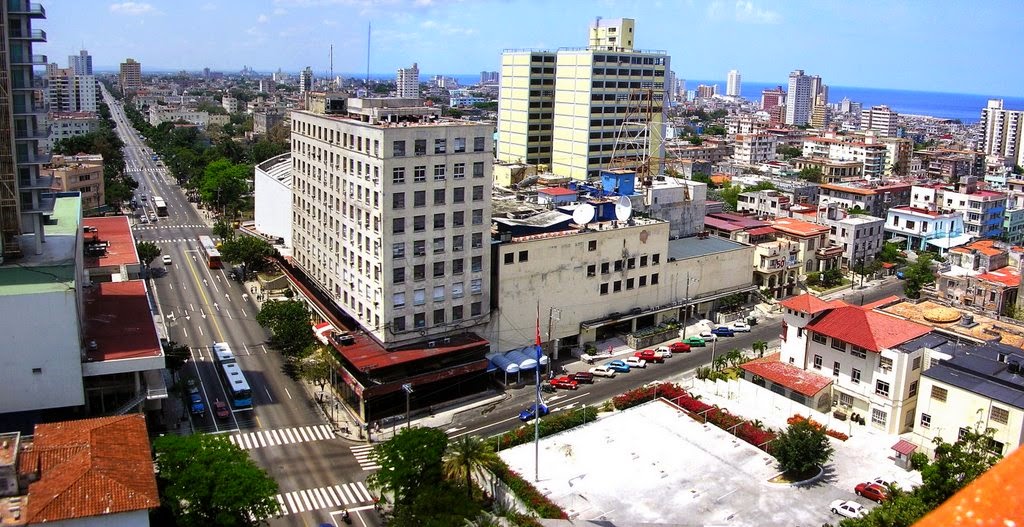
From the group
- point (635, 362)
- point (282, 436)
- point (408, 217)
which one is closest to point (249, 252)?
point (408, 217)

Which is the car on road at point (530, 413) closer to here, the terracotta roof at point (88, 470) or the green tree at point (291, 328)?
the green tree at point (291, 328)

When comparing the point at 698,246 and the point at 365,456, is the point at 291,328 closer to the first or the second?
the point at 365,456

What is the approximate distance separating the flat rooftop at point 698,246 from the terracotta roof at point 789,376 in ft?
68.2

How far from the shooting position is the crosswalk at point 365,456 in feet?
188

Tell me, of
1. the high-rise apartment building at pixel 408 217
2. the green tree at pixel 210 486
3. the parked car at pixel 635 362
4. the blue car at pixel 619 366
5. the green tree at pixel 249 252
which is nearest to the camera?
the green tree at pixel 210 486

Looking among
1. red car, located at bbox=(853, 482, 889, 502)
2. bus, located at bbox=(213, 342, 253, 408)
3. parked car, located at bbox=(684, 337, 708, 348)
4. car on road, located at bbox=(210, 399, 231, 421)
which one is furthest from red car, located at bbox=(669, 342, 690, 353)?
car on road, located at bbox=(210, 399, 231, 421)

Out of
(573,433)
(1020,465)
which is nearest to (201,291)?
(573,433)

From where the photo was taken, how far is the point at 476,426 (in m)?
63.2

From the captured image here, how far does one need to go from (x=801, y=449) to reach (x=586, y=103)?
87620 millimetres

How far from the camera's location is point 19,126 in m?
55.8

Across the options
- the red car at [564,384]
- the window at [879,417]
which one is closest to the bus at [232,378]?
the red car at [564,384]

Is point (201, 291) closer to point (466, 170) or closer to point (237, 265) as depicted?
point (237, 265)

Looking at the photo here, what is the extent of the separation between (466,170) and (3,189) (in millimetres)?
33613

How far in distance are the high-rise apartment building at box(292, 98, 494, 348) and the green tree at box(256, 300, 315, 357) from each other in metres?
3.91
